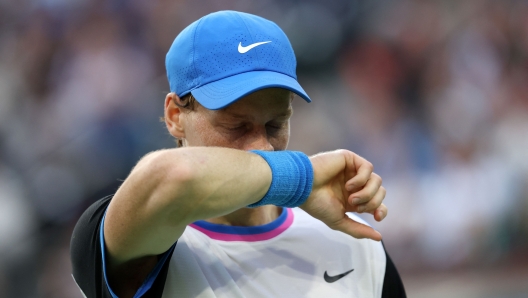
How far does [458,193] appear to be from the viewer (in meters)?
4.14

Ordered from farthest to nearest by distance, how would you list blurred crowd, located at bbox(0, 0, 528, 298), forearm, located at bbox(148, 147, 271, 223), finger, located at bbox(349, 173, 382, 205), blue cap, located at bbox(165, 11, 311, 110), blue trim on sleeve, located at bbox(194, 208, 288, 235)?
1. blurred crowd, located at bbox(0, 0, 528, 298)
2. blue trim on sleeve, located at bbox(194, 208, 288, 235)
3. blue cap, located at bbox(165, 11, 311, 110)
4. finger, located at bbox(349, 173, 382, 205)
5. forearm, located at bbox(148, 147, 271, 223)

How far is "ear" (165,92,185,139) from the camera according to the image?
64.9 inches

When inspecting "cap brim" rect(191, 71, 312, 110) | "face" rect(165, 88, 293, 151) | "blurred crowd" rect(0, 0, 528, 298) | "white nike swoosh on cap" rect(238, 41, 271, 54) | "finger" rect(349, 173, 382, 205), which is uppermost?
"white nike swoosh on cap" rect(238, 41, 271, 54)

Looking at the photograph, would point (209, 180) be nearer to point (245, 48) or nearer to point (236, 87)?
point (236, 87)

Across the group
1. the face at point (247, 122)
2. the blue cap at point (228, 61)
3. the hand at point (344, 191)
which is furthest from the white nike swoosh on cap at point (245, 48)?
the hand at point (344, 191)

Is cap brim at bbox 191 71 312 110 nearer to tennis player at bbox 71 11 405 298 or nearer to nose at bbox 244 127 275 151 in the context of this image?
tennis player at bbox 71 11 405 298

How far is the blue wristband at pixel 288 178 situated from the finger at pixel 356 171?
13cm

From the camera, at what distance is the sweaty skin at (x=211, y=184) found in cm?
110

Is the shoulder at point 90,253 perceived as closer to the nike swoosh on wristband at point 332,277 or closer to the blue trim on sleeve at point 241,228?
the blue trim on sleeve at point 241,228

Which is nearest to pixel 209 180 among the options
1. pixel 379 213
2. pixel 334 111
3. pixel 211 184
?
pixel 211 184

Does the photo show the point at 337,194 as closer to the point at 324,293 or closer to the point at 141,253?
the point at 324,293

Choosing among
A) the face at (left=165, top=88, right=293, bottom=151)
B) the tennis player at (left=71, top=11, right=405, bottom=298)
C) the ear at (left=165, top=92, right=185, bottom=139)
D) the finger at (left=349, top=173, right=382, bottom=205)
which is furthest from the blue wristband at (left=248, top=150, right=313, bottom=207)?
the ear at (left=165, top=92, right=185, bottom=139)

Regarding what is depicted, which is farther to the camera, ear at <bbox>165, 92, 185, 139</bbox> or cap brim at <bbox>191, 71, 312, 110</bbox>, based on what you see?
ear at <bbox>165, 92, 185, 139</bbox>

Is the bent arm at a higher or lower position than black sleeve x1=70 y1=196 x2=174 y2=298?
higher
